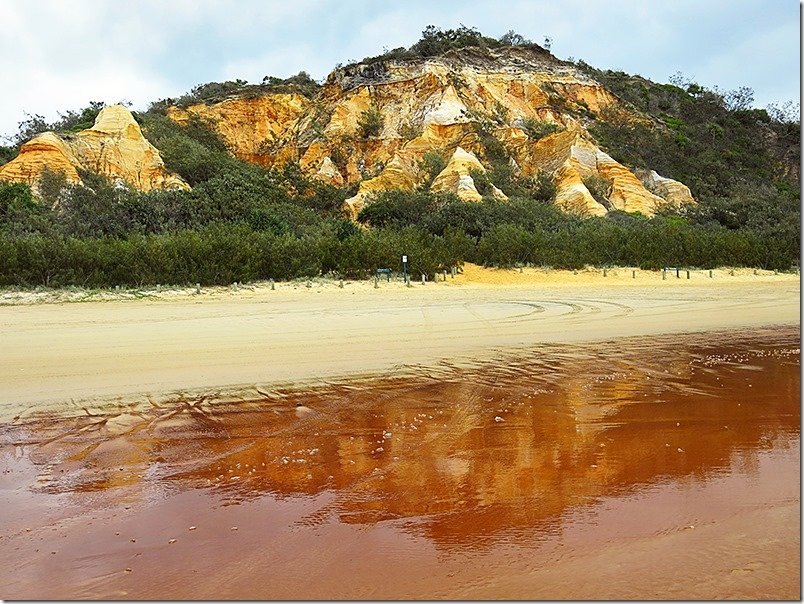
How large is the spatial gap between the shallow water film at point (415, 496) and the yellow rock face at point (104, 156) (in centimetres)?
3196

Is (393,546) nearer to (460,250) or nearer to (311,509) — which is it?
(311,509)

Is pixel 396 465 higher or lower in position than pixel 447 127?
lower

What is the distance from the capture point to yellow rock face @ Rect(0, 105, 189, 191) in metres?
33.5

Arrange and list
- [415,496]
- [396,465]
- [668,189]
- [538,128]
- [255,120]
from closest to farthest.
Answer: [415,496], [396,465], [668,189], [538,128], [255,120]

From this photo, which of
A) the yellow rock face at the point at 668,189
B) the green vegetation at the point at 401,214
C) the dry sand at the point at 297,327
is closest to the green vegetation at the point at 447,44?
the green vegetation at the point at 401,214

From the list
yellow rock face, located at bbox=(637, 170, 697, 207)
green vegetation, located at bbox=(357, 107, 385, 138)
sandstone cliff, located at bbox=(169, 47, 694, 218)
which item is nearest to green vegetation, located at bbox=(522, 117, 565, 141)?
sandstone cliff, located at bbox=(169, 47, 694, 218)

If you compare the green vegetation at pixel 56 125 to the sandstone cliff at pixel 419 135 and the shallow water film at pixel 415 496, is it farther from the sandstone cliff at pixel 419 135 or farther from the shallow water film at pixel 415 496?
the shallow water film at pixel 415 496

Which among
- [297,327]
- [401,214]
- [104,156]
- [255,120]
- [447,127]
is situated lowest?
[297,327]

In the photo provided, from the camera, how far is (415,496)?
431cm

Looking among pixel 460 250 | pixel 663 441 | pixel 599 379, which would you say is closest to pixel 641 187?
pixel 460 250

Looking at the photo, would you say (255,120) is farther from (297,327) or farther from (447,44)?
(297,327)

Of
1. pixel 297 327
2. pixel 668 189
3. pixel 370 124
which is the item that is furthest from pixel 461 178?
pixel 297 327

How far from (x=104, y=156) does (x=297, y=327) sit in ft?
98.1

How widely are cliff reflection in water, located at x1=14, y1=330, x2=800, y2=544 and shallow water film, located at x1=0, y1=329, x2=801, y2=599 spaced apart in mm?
23
